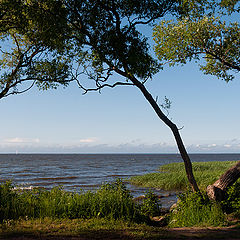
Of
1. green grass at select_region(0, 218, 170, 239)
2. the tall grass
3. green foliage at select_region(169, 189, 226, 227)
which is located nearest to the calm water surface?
the tall grass

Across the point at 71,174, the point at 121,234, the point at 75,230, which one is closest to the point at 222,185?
the point at 121,234

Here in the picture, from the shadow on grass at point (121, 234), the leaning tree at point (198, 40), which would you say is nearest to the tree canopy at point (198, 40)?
the leaning tree at point (198, 40)

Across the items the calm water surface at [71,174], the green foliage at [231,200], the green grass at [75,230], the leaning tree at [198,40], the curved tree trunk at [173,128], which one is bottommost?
the calm water surface at [71,174]

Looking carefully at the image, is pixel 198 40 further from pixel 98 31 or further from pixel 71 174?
pixel 71 174

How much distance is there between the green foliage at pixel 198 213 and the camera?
10.8 meters

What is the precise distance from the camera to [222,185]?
12758 millimetres

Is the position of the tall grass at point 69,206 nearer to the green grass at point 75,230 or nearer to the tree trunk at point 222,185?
the green grass at point 75,230

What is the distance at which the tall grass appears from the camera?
11.3 m

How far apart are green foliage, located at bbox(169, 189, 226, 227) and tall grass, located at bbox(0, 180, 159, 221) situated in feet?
6.08

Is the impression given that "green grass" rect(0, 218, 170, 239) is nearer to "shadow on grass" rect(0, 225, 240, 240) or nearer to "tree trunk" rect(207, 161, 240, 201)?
"shadow on grass" rect(0, 225, 240, 240)

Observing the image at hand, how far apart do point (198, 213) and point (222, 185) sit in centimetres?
250

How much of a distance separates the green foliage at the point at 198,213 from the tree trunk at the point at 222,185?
400 millimetres

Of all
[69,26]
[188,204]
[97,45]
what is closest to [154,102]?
[97,45]

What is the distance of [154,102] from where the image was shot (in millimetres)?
12508
